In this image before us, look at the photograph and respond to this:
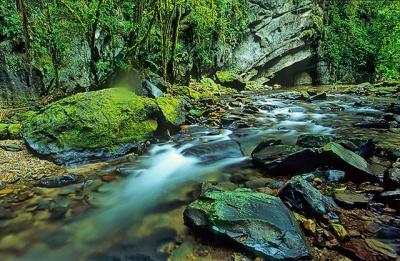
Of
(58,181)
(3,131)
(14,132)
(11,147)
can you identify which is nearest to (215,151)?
(58,181)

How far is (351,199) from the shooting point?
3484 mm

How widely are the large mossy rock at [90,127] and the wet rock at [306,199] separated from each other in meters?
3.36

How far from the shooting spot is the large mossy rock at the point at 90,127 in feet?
17.7

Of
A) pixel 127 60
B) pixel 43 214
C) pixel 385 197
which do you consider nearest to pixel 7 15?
pixel 127 60

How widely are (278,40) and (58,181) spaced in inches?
939

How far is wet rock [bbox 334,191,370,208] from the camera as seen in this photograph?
3.41 metres

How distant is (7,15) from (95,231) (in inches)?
293

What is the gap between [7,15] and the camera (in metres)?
8.15

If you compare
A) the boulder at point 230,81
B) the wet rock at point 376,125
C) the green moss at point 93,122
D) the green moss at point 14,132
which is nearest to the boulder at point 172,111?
the green moss at point 93,122

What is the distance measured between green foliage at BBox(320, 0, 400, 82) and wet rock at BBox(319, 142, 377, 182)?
19.7m

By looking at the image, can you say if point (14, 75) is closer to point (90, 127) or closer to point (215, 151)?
point (90, 127)

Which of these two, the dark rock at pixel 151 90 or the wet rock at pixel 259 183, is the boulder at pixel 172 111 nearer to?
the dark rock at pixel 151 90

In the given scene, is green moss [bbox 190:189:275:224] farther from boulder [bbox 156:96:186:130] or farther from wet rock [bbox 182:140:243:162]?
boulder [bbox 156:96:186:130]

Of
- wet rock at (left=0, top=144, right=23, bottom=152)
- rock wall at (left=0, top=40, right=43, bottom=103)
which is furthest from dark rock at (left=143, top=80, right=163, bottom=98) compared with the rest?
wet rock at (left=0, top=144, right=23, bottom=152)
